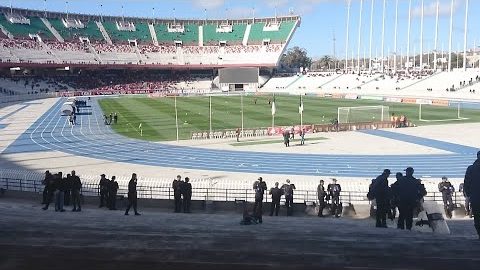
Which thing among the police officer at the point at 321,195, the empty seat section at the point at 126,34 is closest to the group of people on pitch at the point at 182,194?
the police officer at the point at 321,195

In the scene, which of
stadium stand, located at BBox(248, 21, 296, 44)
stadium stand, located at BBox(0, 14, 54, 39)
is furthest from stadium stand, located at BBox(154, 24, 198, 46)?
stadium stand, located at BBox(0, 14, 54, 39)

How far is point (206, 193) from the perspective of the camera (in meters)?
18.3

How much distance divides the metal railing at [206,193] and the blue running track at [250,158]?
6.99 meters

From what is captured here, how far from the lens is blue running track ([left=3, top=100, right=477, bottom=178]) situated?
26359mm

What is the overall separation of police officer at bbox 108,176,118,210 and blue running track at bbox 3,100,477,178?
35.3 ft

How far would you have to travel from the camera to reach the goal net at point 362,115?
4638 centimetres

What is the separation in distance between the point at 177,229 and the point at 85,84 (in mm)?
99658

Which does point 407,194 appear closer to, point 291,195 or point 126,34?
point 291,195

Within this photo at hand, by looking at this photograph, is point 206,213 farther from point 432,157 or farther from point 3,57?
point 3,57

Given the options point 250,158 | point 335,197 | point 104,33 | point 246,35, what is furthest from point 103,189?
point 246,35

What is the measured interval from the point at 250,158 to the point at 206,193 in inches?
476

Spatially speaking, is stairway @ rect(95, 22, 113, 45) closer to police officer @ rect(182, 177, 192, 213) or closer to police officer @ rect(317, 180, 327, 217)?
police officer @ rect(182, 177, 192, 213)

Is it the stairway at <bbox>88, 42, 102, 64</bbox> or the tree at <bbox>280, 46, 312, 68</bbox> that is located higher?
the tree at <bbox>280, 46, 312, 68</bbox>

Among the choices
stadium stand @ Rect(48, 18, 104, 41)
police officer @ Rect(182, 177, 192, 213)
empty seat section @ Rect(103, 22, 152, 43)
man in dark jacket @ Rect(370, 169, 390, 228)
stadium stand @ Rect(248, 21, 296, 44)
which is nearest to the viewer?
man in dark jacket @ Rect(370, 169, 390, 228)
